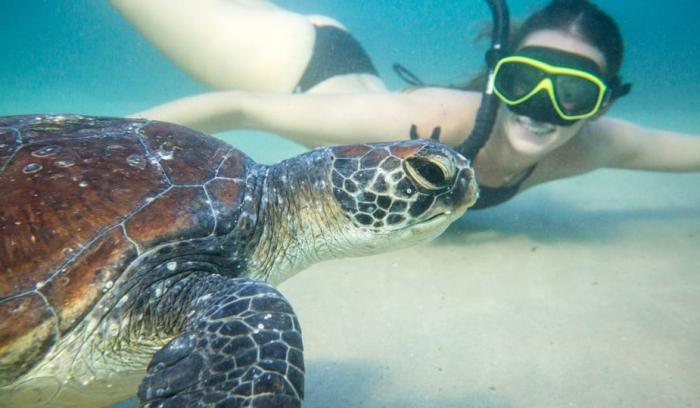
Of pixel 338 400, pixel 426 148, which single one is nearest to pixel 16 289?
pixel 338 400

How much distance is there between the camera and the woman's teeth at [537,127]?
3281mm

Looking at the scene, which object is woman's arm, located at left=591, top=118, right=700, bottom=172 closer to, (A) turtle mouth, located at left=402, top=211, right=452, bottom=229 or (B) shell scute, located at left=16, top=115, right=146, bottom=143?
(A) turtle mouth, located at left=402, top=211, right=452, bottom=229

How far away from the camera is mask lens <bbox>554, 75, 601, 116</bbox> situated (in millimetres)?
3193

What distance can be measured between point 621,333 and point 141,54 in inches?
1928

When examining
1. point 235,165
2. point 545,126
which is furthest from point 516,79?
point 235,165

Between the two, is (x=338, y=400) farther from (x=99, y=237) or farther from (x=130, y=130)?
(x=130, y=130)

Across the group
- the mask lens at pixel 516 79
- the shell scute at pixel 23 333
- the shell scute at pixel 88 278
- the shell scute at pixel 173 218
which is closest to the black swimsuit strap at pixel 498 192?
the mask lens at pixel 516 79

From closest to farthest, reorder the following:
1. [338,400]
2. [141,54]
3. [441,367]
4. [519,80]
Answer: [338,400] → [441,367] → [519,80] → [141,54]

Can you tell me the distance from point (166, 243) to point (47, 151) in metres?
0.68

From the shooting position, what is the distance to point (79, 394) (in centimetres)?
163

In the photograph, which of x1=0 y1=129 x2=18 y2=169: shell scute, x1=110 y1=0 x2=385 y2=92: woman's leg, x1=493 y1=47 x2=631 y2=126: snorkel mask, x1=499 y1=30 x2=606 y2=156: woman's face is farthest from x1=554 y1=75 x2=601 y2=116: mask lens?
x1=0 y1=129 x2=18 y2=169: shell scute

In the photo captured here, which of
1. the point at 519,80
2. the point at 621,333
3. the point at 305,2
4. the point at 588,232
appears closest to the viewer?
the point at 621,333

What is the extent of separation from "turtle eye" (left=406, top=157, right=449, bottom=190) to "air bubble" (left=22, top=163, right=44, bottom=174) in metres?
1.53

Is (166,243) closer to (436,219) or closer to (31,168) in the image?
(31,168)
